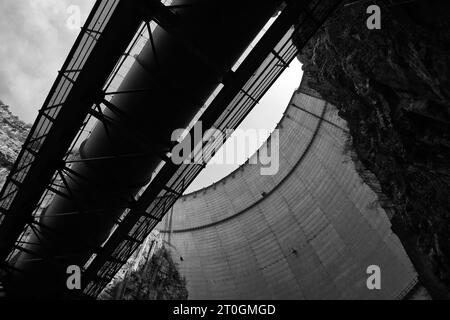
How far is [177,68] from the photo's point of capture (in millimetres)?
6613

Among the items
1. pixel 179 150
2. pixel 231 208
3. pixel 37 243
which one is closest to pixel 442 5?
pixel 179 150

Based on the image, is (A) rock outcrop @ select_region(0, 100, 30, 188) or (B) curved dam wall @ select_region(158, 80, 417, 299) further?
(B) curved dam wall @ select_region(158, 80, 417, 299)

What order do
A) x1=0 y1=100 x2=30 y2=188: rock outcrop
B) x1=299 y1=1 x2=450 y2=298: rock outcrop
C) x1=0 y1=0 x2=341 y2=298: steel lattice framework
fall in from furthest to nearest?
x1=0 y1=100 x2=30 y2=188: rock outcrop
x1=299 y1=1 x2=450 y2=298: rock outcrop
x1=0 y1=0 x2=341 y2=298: steel lattice framework

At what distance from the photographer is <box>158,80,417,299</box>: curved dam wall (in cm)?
2038

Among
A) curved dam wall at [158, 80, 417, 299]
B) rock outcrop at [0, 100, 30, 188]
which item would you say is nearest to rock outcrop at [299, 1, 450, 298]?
curved dam wall at [158, 80, 417, 299]

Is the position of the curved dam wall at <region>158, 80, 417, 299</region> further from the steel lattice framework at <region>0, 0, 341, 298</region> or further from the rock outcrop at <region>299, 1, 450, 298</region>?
the steel lattice framework at <region>0, 0, 341, 298</region>

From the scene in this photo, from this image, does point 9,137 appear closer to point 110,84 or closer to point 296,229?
point 110,84

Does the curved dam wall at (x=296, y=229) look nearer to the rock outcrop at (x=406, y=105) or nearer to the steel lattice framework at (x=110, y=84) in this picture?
the rock outcrop at (x=406, y=105)

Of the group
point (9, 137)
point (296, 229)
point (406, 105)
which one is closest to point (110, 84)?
point (406, 105)

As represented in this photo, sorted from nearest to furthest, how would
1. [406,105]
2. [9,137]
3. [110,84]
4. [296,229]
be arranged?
[110,84] < [406,105] < [9,137] < [296,229]

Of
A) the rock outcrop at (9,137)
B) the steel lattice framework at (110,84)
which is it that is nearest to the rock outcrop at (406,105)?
the steel lattice framework at (110,84)

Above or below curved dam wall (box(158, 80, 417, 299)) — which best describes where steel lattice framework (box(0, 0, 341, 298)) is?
below

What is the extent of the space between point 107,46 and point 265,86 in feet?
11.7

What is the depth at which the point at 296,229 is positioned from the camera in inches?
962
